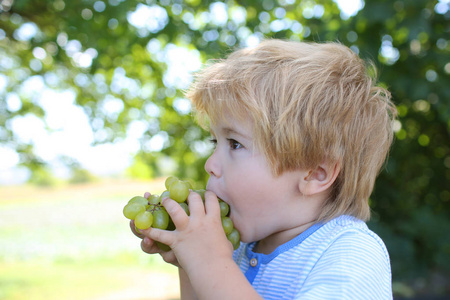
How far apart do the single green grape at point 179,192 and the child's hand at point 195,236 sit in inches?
2.1

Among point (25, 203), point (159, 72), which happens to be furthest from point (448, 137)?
point (25, 203)

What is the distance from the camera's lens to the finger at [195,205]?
1473mm

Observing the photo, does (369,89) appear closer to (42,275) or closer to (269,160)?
(269,160)

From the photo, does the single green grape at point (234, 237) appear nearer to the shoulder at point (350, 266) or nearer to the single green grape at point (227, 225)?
the single green grape at point (227, 225)

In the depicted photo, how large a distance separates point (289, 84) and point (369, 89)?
0.37 meters

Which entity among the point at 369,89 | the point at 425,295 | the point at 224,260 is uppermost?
the point at 369,89

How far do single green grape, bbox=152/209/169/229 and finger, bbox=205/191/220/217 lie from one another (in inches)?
5.6

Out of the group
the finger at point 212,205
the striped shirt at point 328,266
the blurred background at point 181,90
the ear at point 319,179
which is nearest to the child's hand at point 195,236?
the finger at point 212,205

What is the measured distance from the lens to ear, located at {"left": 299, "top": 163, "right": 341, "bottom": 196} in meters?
1.61

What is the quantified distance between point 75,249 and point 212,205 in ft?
26.3

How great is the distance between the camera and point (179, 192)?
5.02 ft

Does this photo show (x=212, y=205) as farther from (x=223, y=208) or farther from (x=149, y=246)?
(x=149, y=246)

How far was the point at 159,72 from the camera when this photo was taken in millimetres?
5070

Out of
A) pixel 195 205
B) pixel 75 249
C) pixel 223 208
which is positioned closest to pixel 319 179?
pixel 223 208
